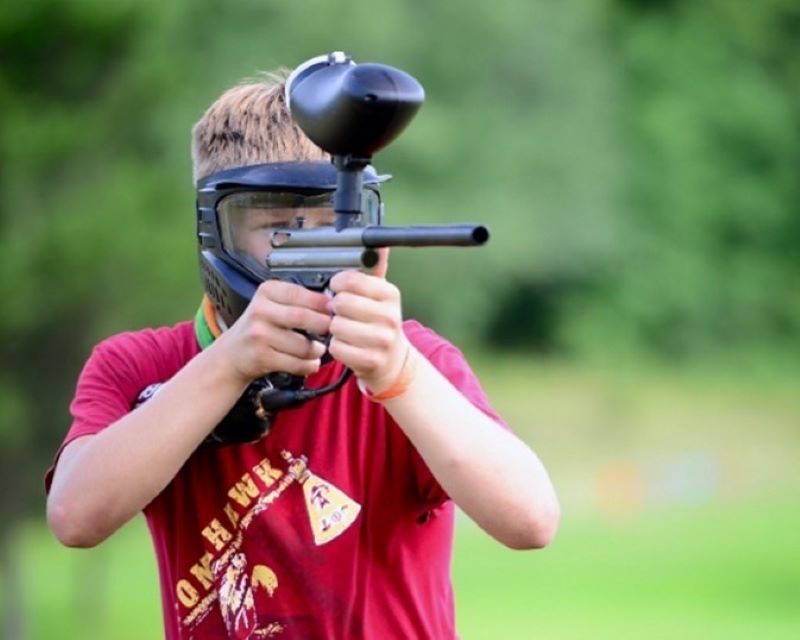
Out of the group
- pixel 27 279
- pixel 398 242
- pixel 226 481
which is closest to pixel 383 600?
pixel 226 481

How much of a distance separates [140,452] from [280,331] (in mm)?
468

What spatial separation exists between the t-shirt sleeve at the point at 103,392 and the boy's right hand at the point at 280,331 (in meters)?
0.56

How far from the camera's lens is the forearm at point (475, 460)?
332 centimetres

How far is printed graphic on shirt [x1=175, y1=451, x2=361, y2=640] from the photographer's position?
12.1 feet

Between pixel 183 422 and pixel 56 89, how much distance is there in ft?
48.3

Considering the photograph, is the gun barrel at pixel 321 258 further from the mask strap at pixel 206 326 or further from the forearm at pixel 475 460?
the mask strap at pixel 206 326

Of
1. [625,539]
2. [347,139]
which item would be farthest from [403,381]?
[625,539]

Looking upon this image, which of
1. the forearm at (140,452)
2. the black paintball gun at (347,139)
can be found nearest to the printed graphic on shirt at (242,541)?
the forearm at (140,452)

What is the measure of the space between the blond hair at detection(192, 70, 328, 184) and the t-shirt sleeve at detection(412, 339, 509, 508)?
0.55 m

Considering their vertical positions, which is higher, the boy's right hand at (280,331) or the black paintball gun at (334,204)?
the black paintball gun at (334,204)

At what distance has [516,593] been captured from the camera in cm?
2159

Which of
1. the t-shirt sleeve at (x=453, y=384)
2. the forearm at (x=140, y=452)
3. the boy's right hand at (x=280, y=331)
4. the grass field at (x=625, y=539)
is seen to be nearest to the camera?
the boy's right hand at (x=280, y=331)

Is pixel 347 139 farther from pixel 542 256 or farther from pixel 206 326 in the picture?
pixel 542 256

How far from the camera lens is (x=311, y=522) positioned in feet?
12.2
